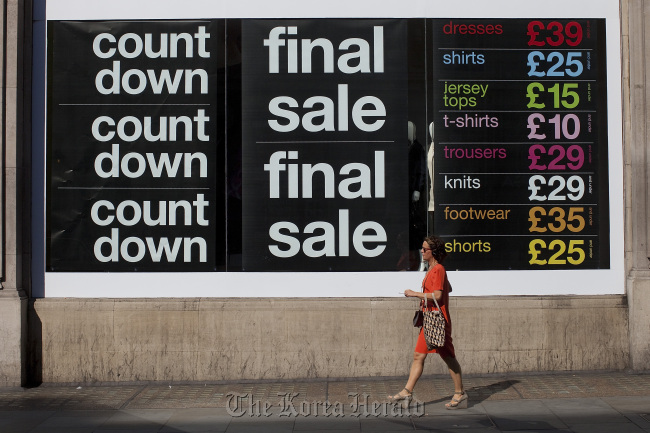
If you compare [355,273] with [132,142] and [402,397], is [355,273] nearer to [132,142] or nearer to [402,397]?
[402,397]

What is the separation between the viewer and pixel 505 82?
34.5ft

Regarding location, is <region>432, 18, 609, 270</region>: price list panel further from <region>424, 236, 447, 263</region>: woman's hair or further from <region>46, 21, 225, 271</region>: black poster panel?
<region>46, 21, 225, 271</region>: black poster panel

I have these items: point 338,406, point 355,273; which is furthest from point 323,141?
point 338,406

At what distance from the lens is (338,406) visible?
8.73 meters

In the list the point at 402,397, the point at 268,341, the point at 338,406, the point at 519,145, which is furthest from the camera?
the point at 519,145

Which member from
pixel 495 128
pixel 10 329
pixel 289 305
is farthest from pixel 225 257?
pixel 495 128

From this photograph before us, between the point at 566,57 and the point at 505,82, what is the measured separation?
83cm

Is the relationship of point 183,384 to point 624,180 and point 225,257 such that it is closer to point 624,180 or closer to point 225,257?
point 225,257

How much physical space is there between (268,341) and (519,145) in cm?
393

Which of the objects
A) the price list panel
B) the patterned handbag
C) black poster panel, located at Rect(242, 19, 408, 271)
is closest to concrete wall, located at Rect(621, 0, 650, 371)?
the price list panel

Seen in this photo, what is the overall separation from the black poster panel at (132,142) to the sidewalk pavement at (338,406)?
1.76m

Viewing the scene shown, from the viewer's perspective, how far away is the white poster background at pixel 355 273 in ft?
34.0

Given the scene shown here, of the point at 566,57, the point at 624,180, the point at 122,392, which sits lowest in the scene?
the point at 122,392

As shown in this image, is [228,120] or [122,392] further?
[228,120]
